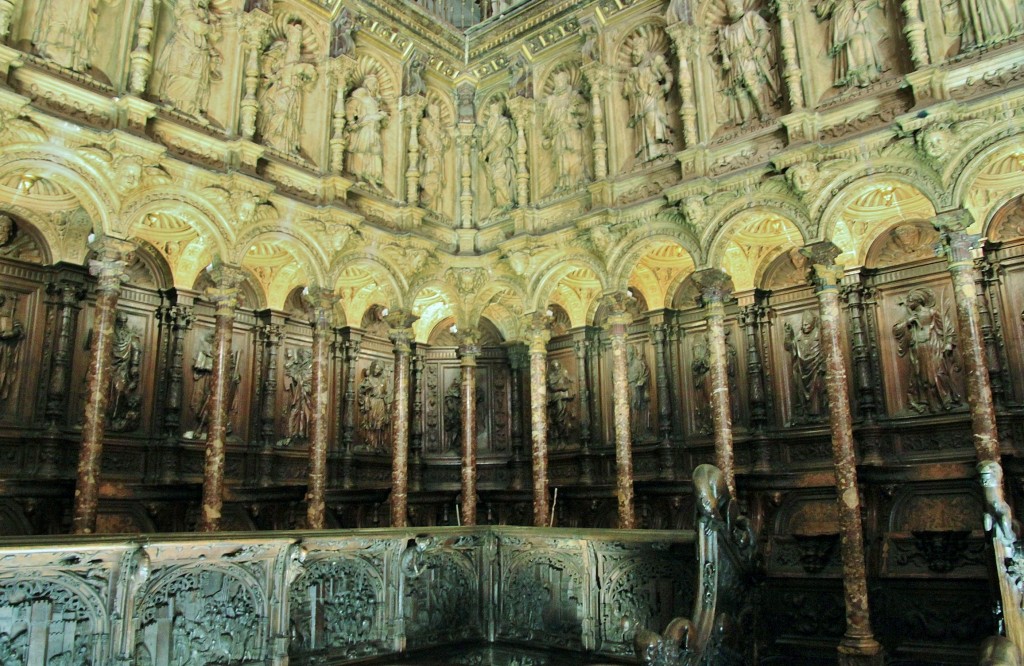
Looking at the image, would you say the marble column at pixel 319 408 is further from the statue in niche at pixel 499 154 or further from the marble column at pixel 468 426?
the statue in niche at pixel 499 154

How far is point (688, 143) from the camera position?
46.6 ft

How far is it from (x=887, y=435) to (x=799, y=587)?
3.08 meters

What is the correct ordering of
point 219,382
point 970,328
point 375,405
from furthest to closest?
point 375,405, point 219,382, point 970,328

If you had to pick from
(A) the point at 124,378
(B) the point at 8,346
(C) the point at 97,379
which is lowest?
(C) the point at 97,379

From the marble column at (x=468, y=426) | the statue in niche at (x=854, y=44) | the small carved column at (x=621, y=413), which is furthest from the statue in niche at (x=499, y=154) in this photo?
the statue in niche at (x=854, y=44)

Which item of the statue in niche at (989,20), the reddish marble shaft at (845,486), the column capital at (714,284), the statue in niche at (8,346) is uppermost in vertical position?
the statue in niche at (989,20)

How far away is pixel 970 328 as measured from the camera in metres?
10.9

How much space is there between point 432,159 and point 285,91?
362 centimetres

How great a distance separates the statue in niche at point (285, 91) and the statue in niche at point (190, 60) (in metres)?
1.06

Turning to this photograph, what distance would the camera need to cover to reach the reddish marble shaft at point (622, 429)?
46.2ft

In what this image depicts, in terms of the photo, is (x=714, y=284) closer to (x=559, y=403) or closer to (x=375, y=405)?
(x=559, y=403)

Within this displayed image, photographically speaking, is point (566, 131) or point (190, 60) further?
point (566, 131)

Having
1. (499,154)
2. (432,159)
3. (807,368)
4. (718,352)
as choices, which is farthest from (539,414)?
(432,159)

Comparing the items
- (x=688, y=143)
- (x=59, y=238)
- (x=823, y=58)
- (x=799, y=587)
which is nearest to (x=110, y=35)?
(x=59, y=238)
